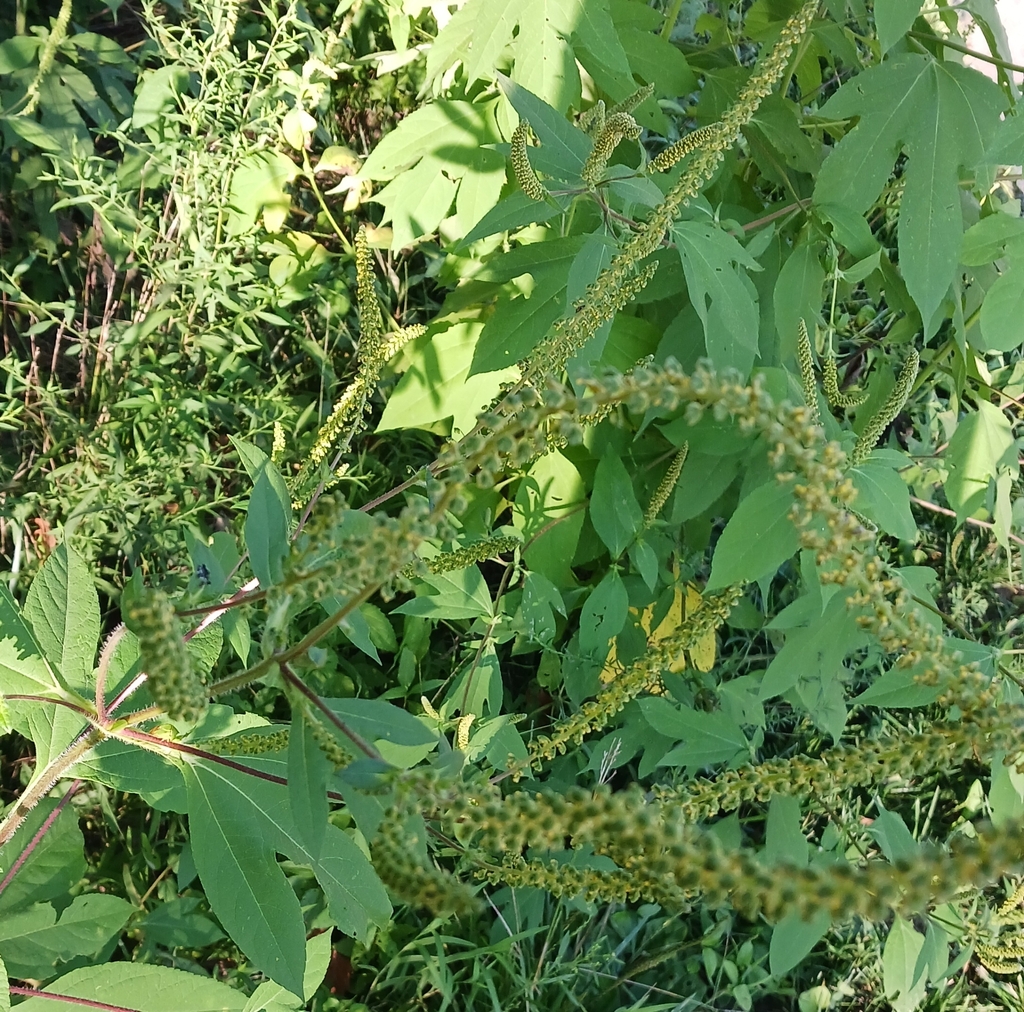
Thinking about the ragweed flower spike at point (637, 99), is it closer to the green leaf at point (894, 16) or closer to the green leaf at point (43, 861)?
the green leaf at point (894, 16)

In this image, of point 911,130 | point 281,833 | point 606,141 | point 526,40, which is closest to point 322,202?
point 526,40

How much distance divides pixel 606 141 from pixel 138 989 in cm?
137

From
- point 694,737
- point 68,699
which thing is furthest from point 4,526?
point 694,737

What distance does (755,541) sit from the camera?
1389 millimetres

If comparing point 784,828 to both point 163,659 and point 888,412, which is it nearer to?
point 888,412

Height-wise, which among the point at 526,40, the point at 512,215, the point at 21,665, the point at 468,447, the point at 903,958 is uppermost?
the point at 526,40

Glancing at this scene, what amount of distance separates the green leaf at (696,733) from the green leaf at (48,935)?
1.04 meters

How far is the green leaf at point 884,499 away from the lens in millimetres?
1411

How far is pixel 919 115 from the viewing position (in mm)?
1553

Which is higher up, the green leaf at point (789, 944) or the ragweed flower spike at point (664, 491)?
the ragweed flower spike at point (664, 491)

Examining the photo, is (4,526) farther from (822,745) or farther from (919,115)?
(822,745)

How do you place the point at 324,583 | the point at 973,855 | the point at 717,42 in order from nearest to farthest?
the point at 973,855 < the point at 324,583 < the point at 717,42

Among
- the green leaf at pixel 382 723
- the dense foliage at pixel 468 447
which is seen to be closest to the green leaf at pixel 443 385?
the dense foliage at pixel 468 447

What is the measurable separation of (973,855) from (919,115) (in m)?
1.49
